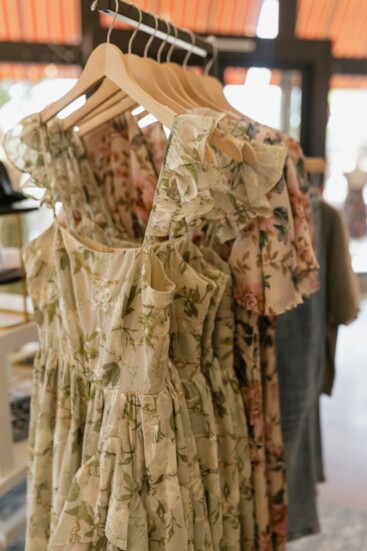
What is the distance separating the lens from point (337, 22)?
11.3 ft

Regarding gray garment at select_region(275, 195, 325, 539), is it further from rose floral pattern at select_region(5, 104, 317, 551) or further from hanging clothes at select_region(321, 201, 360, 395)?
rose floral pattern at select_region(5, 104, 317, 551)

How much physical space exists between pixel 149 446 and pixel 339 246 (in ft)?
2.62

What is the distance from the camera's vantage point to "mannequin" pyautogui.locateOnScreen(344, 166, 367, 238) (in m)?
4.22

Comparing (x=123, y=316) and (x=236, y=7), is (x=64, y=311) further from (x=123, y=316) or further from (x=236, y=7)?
(x=236, y=7)

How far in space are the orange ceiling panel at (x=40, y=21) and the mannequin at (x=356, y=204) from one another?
266cm

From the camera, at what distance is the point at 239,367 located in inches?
33.0

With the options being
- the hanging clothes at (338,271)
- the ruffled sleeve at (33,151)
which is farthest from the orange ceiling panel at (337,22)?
the ruffled sleeve at (33,151)

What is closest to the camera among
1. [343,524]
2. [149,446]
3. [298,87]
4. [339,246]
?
[149,446]

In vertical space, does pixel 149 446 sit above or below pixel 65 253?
below

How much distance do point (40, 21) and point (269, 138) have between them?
2764 mm

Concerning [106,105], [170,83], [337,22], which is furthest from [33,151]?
[337,22]

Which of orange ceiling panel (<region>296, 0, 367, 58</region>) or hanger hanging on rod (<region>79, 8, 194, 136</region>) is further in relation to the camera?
orange ceiling panel (<region>296, 0, 367, 58</region>)

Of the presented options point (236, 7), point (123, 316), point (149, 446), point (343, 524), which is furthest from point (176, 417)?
point (236, 7)

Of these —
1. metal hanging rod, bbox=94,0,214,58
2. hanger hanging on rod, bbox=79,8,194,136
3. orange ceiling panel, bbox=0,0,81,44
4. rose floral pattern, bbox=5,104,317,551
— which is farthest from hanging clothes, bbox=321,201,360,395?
orange ceiling panel, bbox=0,0,81,44
